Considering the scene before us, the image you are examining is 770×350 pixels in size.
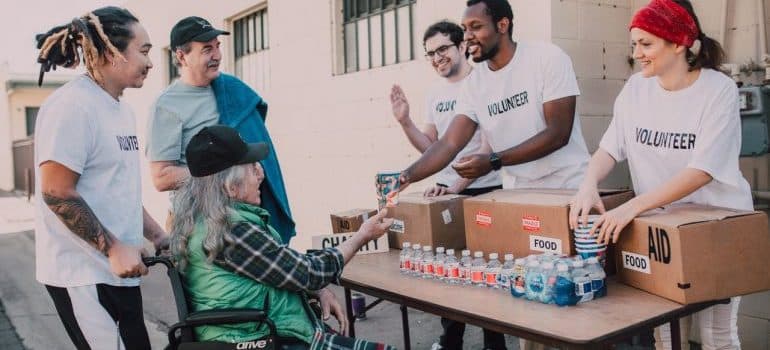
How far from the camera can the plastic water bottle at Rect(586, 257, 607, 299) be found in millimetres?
2119

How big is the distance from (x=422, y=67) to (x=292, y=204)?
8.88ft

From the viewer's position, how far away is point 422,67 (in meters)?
4.96

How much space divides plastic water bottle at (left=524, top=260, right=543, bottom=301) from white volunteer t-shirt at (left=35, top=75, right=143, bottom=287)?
4.74 feet

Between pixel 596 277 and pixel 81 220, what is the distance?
5.65 ft

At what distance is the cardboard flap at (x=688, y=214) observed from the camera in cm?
200

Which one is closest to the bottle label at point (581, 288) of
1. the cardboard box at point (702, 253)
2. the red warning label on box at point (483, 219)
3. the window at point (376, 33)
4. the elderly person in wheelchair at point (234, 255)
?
the cardboard box at point (702, 253)

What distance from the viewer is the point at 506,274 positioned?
2.30 metres

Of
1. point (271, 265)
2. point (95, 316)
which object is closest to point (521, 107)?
point (271, 265)

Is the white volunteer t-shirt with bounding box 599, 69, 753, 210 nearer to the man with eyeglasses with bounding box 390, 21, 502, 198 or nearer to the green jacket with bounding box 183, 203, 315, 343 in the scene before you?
the man with eyeglasses with bounding box 390, 21, 502, 198

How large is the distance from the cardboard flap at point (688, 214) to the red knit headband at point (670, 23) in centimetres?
57

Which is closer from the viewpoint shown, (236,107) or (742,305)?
(236,107)

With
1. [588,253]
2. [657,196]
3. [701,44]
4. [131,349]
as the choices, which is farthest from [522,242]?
[131,349]

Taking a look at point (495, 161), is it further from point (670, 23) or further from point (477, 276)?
point (670, 23)

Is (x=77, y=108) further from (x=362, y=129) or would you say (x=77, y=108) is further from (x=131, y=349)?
(x=362, y=129)
